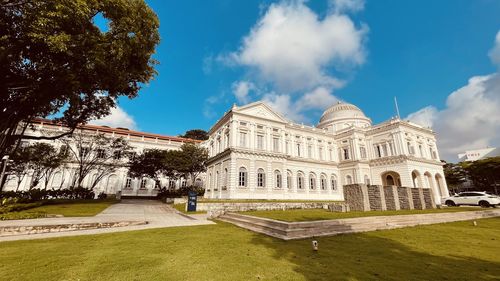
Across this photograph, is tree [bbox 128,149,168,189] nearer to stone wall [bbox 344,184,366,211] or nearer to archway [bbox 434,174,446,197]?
stone wall [bbox 344,184,366,211]

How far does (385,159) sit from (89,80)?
126ft

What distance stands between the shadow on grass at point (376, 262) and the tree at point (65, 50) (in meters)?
13.6

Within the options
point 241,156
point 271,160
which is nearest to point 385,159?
point 271,160

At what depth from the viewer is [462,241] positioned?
8.34 m

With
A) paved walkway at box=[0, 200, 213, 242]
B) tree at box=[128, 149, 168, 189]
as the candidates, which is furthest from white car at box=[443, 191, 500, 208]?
tree at box=[128, 149, 168, 189]

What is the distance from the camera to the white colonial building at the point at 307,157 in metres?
27.5

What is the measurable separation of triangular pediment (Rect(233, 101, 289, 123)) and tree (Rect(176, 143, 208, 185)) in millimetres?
9214

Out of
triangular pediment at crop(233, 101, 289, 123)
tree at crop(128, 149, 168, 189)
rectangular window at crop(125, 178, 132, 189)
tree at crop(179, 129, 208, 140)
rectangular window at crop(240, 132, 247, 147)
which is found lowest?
rectangular window at crop(125, 178, 132, 189)

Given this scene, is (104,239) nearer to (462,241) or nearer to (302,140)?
(462,241)

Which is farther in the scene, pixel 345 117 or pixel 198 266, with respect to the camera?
pixel 345 117

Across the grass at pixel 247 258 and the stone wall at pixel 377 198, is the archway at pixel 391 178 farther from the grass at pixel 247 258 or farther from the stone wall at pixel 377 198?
the grass at pixel 247 258

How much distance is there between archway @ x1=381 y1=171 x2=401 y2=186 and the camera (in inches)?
1404

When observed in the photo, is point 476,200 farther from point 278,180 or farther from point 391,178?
point 278,180

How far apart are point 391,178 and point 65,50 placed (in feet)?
146
